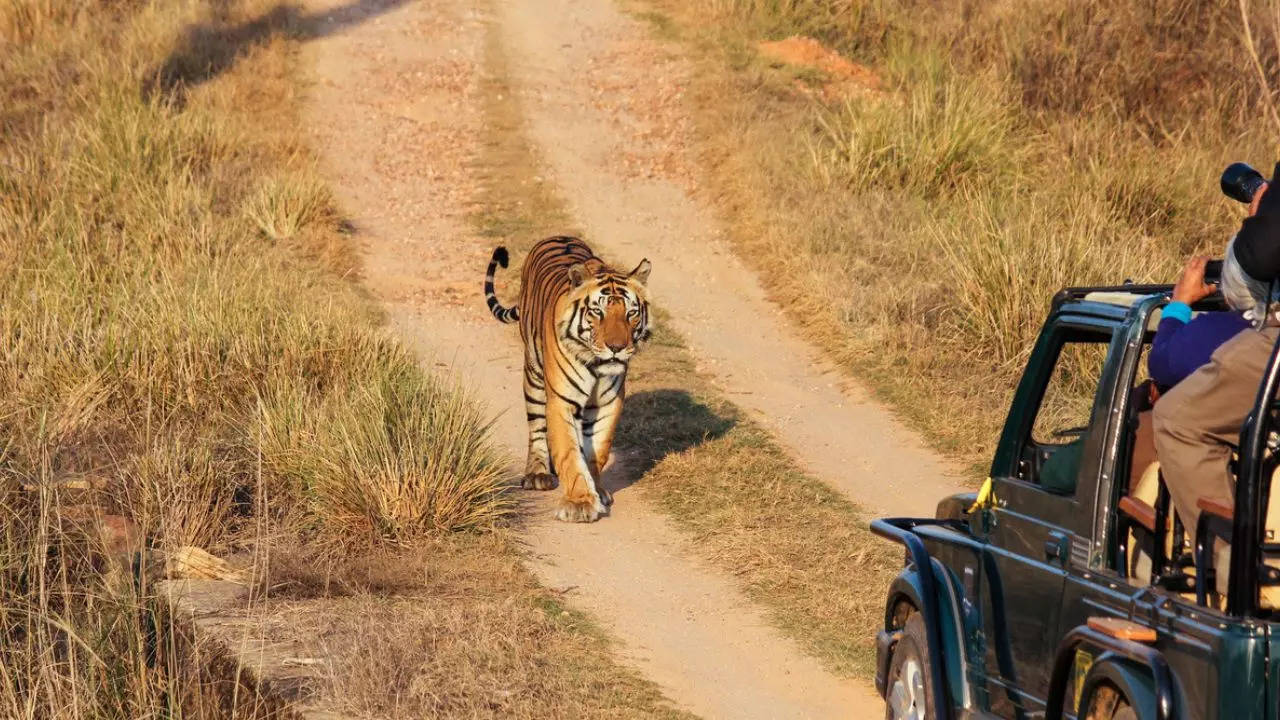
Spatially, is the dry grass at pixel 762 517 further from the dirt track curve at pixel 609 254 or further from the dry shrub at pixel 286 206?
the dry shrub at pixel 286 206

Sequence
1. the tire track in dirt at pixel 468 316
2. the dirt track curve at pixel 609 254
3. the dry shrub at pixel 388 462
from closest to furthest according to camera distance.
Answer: the tire track in dirt at pixel 468 316 → the dirt track curve at pixel 609 254 → the dry shrub at pixel 388 462

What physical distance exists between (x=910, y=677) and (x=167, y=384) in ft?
20.2

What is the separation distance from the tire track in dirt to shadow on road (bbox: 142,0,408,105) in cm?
27

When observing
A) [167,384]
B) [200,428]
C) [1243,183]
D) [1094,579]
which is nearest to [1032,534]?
[1094,579]

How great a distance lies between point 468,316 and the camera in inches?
566

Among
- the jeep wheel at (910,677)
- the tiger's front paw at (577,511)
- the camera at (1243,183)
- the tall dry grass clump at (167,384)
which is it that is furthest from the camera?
the tiger's front paw at (577,511)

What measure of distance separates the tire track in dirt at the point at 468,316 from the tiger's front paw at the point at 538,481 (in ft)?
0.48

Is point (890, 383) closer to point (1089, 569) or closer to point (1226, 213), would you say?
point (1226, 213)

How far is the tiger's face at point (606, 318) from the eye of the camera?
905 cm

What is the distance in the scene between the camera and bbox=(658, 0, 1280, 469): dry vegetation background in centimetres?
1190

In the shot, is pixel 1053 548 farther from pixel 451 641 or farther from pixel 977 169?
pixel 977 169

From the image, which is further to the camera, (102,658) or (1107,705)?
(102,658)

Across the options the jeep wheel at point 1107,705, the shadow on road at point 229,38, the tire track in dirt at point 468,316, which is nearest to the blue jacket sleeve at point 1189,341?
the jeep wheel at point 1107,705

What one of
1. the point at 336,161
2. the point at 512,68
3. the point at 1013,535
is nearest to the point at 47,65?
the point at 336,161
